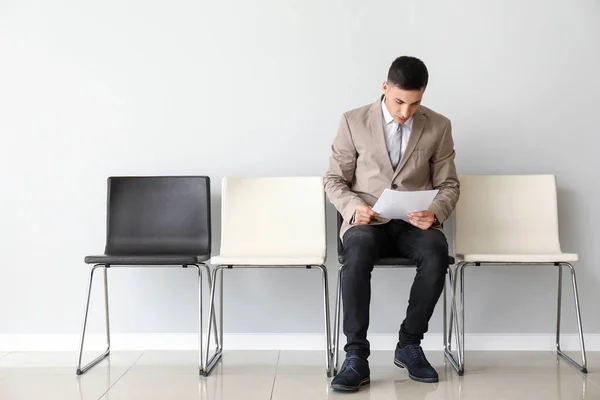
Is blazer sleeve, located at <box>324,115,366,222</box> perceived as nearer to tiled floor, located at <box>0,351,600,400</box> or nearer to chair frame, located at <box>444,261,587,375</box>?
chair frame, located at <box>444,261,587,375</box>

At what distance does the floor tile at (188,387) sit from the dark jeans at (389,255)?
0.36 m

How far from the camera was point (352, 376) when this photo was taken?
232 cm

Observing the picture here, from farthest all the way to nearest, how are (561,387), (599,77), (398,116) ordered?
(599,77) → (398,116) → (561,387)

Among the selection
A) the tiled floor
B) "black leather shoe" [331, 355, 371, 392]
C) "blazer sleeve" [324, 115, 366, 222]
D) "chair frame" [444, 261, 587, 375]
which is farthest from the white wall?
"black leather shoe" [331, 355, 371, 392]

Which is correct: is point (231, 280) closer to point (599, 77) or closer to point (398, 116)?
point (398, 116)

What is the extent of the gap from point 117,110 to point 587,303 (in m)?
2.31

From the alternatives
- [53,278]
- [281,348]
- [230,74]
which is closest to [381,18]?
[230,74]

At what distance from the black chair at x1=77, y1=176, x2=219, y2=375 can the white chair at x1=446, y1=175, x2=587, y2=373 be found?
111cm

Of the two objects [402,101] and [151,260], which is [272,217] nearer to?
[151,260]

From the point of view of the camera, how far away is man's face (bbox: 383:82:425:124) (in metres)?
2.45

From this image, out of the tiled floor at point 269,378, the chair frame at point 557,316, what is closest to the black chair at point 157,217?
the tiled floor at point 269,378

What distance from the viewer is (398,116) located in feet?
8.34

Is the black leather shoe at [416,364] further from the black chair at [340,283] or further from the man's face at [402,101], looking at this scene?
the man's face at [402,101]

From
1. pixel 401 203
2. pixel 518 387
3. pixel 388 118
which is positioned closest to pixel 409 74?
pixel 388 118
